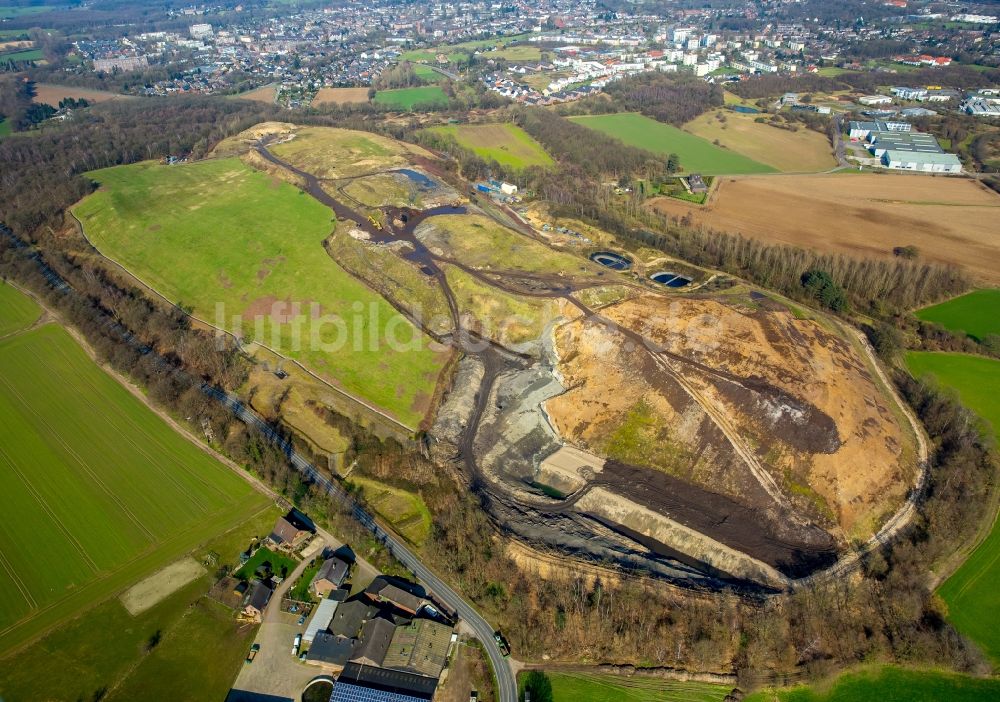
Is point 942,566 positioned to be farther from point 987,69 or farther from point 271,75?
point 271,75

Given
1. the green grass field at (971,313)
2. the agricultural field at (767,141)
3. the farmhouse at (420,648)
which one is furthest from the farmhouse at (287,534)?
the agricultural field at (767,141)

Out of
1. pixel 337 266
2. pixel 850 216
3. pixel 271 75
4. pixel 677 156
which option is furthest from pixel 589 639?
pixel 271 75

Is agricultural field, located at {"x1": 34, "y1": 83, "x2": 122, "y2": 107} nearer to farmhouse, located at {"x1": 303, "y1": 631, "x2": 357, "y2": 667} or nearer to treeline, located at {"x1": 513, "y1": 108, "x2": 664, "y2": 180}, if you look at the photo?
treeline, located at {"x1": 513, "y1": 108, "x2": 664, "y2": 180}

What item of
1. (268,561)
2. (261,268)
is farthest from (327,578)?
(261,268)

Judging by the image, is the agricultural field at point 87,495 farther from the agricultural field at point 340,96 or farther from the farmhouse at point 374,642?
the agricultural field at point 340,96

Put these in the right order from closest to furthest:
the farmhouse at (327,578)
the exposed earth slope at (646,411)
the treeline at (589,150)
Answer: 1. the farmhouse at (327,578)
2. the exposed earth slope at (646,411)
3. the treeline at (589,150)
